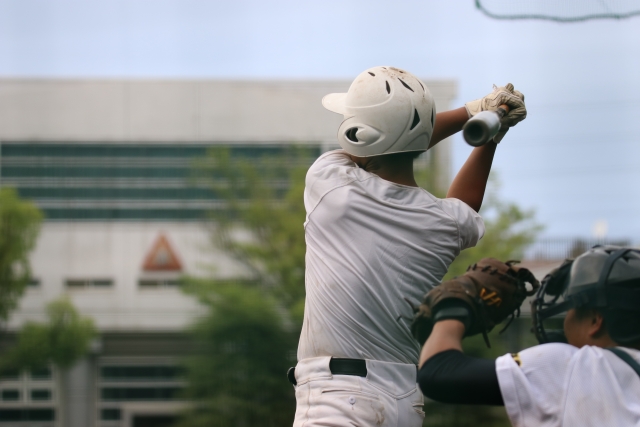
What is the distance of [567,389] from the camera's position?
4.30 ft

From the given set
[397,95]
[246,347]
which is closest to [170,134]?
[246,347]

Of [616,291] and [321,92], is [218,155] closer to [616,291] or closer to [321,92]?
[321,92]

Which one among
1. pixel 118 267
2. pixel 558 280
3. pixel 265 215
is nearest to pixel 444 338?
pixel 558 280

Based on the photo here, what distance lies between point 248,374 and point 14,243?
3984 mm

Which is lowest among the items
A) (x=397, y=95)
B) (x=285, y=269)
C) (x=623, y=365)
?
(x=285, y=269)

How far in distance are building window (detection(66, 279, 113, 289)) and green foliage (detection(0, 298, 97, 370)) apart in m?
0.98

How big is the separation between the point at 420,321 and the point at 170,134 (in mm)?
10709

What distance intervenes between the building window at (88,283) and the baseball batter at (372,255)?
32.7 ft

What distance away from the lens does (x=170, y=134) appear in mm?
11719

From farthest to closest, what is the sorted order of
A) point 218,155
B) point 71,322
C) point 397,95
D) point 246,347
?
1. point 218,155
2. point 71,322
3. point 246,347
4. point 397,95

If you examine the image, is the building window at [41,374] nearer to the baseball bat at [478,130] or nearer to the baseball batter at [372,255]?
the baseball batter at [372,255]

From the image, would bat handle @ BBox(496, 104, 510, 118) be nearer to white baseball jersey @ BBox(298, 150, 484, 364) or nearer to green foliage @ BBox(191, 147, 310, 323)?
white baseball jersey @ BBox(298, 150, 484, 364)

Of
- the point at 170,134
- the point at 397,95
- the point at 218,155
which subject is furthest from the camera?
the point at 170,134

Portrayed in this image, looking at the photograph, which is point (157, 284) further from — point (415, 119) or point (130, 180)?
point (415, 119)
